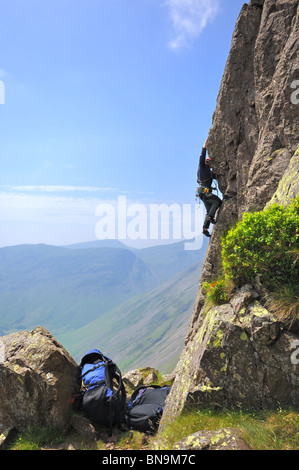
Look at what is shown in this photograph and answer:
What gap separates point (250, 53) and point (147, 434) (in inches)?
721

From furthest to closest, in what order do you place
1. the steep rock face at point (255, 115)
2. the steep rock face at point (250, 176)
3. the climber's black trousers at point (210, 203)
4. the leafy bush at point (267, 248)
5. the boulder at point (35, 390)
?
the climber's black trousers at point (210, 203) < the steep rock face at point (255, 115) < the boulder at point (35, 390) < the leafy bush at point (267, 248) < the steep rock face at point (250, 176)

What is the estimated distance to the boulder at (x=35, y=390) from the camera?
9.86 metres

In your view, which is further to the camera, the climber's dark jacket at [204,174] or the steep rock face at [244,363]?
the climber's dark jacket at [204,174]

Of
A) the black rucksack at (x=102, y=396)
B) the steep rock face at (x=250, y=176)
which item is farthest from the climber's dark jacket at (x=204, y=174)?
the black rucksack at (x=102, y=396)

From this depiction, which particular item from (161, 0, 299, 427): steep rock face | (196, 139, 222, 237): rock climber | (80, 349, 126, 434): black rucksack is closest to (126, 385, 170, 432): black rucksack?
(80, 349, 126, 434): black rucksack

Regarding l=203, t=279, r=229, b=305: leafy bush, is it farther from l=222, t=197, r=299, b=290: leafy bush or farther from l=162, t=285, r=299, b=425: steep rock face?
l=162, t=285, r=299, b=425: steep rock face

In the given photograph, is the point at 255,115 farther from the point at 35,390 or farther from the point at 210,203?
the point at 35,390

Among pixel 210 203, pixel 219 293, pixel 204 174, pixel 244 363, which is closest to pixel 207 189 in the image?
pixel 210 203

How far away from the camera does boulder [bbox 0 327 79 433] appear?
986 centimetres

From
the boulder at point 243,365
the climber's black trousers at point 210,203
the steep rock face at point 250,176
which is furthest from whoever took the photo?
the climber's black trousers at point 210,203

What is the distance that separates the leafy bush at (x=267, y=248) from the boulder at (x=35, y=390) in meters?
7.11

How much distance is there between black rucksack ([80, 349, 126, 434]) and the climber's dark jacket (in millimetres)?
10949

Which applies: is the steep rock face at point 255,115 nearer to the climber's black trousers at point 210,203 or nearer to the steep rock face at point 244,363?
the climber's black trousers at point 210,203
